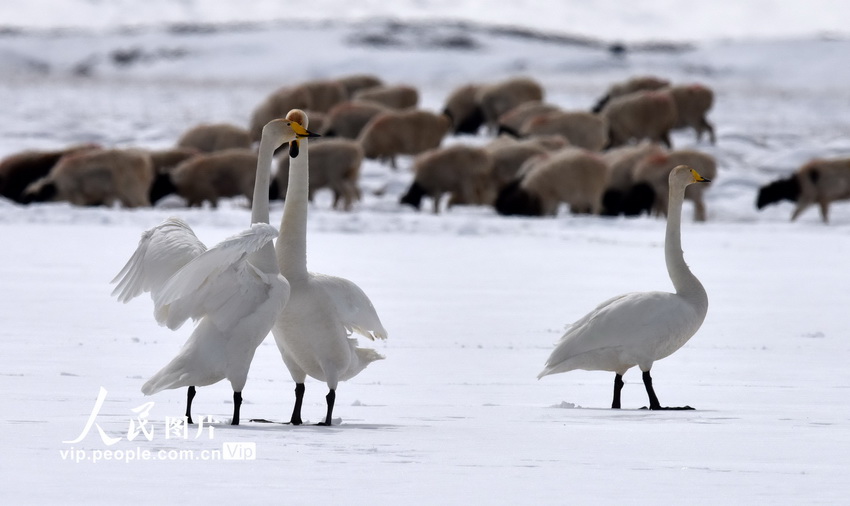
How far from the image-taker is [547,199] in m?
21.0

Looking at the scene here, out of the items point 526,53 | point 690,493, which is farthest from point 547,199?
point 526,53

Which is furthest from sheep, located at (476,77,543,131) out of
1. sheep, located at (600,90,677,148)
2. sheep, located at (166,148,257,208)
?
sheep, located at (166,148,257,208)

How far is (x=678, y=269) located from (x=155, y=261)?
2.51m

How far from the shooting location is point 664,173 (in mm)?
21453

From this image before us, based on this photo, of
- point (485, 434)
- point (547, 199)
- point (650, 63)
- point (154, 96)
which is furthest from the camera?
point (650, 63)

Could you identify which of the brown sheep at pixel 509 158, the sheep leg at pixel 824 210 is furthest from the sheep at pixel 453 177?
the sheep leg at pixel 824 210

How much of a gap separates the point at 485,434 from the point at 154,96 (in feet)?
130

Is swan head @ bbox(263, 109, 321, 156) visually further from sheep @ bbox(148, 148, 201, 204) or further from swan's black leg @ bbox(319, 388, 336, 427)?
sheep @ bbox(148, 148, 201, 204)

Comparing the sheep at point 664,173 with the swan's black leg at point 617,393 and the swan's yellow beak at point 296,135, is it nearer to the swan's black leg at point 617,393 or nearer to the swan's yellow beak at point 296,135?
the swan's black leg at point 617,393

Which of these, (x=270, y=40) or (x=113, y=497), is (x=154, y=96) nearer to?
(x=270, y=40)

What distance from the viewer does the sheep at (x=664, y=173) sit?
2106 cm
